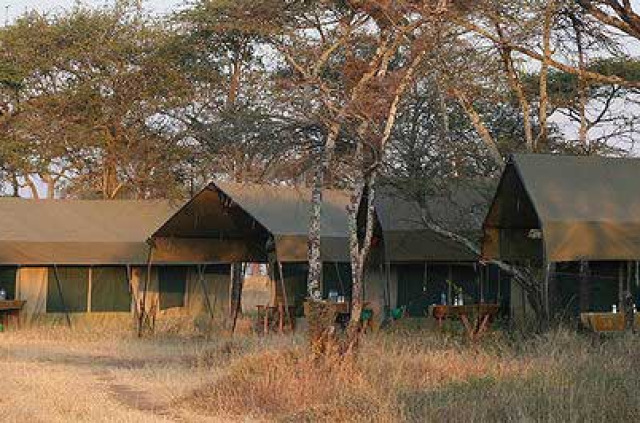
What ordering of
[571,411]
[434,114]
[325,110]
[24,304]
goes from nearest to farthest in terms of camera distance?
[571,411] → [325,110] → [434,114] → [24,304]

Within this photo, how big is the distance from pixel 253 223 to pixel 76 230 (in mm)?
4285

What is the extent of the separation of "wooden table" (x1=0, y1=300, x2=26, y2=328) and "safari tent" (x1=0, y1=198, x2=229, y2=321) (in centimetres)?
28

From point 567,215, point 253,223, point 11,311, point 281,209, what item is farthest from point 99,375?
point 11,311

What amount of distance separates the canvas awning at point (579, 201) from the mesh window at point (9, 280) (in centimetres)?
1119

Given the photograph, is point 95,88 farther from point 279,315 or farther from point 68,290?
point 279,315

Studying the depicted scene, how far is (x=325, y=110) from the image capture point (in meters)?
14.4

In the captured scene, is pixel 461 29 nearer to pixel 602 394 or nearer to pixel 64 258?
pixel 602 394

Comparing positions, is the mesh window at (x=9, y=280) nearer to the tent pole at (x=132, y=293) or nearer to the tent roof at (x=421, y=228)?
the tent pole at (x=132, y=293)

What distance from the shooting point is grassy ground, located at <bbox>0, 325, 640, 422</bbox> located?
379 inches

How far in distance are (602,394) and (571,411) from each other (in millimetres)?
684

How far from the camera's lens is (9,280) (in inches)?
891

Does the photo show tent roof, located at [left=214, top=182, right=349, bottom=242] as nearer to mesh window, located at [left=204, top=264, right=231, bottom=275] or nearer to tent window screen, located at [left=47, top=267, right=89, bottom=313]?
mesh window, located at [left=204, top=264, right=231, bottom=275]

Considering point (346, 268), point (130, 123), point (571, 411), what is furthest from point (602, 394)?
point (130, 123)

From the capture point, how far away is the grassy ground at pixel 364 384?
962cm
